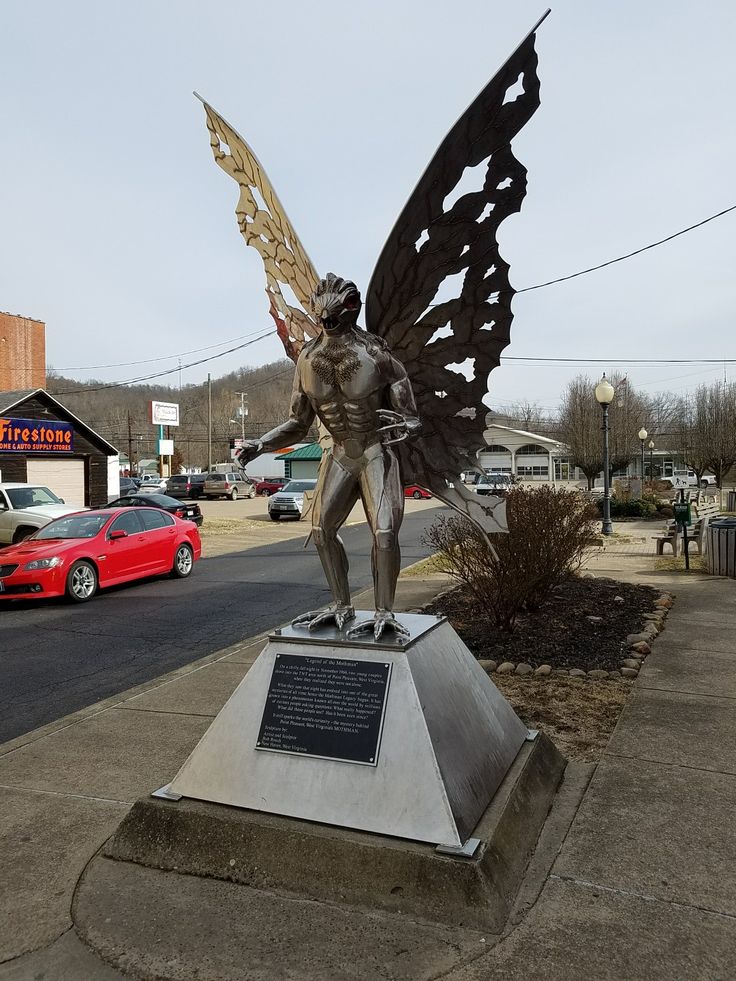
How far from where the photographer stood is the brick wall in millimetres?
37531

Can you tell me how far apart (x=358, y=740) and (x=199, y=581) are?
1041 centimetres

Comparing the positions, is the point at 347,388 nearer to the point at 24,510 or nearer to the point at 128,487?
the point at 24,510

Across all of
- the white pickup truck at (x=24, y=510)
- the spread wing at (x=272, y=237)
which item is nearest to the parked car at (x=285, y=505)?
the white pickup truck at (x=24, y=510)

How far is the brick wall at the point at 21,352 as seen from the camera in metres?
37.5

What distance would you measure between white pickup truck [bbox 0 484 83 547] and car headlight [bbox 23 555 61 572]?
358cm

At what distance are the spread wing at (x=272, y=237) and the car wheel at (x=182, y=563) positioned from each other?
9.59 m

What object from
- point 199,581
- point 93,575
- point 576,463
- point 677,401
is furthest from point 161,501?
point 677,401

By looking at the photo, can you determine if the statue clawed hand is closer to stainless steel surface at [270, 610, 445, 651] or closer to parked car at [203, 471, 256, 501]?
stainless steel surface at [270, 610, 445, 651]

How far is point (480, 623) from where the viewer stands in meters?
8.51

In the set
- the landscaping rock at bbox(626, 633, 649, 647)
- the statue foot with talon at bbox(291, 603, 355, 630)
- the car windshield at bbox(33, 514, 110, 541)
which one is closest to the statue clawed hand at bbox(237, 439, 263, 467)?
the statue foot with talon at bbox(291, 603, 355, 630)

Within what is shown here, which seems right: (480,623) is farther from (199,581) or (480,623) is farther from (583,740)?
(199,581)

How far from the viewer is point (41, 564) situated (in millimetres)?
10797

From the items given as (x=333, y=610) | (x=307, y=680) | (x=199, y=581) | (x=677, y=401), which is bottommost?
(x=199, y=581)

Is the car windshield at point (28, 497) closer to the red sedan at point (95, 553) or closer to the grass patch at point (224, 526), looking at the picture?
the red sedan at point (95, 553)
